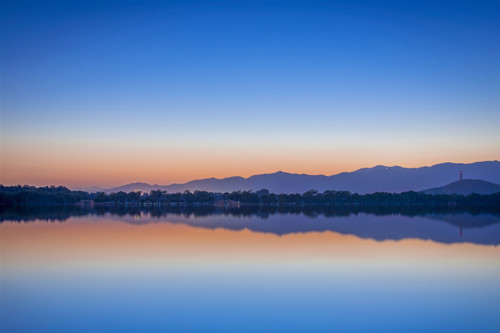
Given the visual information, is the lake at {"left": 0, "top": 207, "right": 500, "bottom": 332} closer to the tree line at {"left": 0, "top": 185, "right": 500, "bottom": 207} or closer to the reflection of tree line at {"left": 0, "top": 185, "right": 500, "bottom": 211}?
the reflection of tree line at {"left": 0, "top": 185, "right": 500, "bottom": 211}

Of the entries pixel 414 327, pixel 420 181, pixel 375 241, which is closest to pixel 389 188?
pixel 420 181

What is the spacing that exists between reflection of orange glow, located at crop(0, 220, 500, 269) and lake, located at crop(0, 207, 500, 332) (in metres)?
0.04

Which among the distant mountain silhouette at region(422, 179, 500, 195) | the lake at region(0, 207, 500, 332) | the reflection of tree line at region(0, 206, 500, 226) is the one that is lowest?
the reflection of tree line at region(0, 206, 500, 226)

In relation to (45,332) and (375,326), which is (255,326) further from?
(45,332)

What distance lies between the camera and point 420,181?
503ft

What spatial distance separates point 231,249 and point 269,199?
2568 inches

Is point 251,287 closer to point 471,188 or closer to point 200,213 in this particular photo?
point 200,213

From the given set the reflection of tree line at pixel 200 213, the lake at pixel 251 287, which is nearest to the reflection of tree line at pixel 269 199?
the reflection of tree line at pixel 200 213

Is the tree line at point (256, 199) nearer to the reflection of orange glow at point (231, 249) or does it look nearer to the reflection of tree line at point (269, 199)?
the reflection of tree line at point (269, 199)

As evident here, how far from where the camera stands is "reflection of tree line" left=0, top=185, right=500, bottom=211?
208 ft

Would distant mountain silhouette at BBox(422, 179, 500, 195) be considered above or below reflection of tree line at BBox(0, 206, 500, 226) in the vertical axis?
above

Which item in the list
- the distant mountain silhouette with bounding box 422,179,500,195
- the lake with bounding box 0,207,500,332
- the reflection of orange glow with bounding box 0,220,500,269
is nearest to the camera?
the lake with bounding box 0,207,500,332

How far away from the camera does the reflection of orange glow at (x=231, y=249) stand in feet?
37.1

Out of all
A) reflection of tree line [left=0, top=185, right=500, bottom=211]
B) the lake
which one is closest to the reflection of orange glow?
the lake
